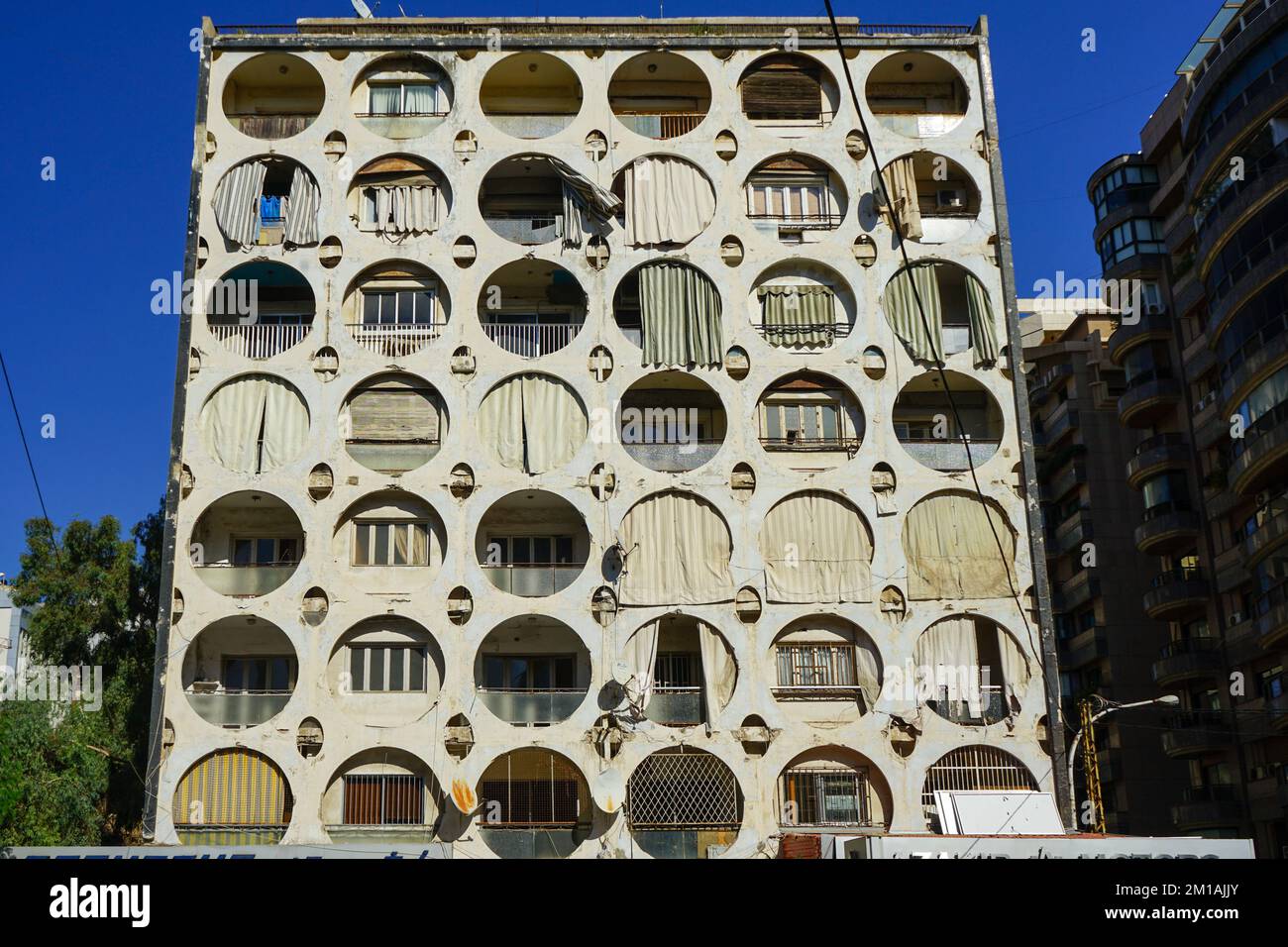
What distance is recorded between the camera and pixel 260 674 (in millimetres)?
38406

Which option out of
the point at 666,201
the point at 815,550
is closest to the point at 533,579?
the point at 815,550

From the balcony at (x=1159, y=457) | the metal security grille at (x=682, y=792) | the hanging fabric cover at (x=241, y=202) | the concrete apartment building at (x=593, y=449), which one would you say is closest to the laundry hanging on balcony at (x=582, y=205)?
the concrete apartment building at (x=593, y=449)

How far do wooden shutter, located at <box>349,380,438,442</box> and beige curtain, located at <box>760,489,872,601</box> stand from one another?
1044 cm

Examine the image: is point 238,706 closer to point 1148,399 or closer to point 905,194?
point 905,194

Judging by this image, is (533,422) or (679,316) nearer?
(533,422)

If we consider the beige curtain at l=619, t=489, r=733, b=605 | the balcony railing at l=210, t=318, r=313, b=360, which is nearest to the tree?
the balcony railing at l=210, t=318, r=313, b=360

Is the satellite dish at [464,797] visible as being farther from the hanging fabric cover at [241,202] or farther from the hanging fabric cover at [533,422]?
the hanging fabric cover at [241,202]

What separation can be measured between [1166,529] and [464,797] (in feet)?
106

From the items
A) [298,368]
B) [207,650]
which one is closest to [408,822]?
[207,650]

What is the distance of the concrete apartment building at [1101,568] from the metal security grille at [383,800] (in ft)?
104

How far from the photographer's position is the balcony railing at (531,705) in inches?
1436

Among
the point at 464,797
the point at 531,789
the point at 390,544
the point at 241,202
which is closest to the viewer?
the point at 464,797

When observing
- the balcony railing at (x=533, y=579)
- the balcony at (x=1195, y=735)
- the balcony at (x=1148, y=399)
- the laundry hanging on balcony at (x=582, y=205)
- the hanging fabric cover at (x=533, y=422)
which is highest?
the laundry hanging on balcony at (x=582, y=205)

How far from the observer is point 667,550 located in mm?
37938
